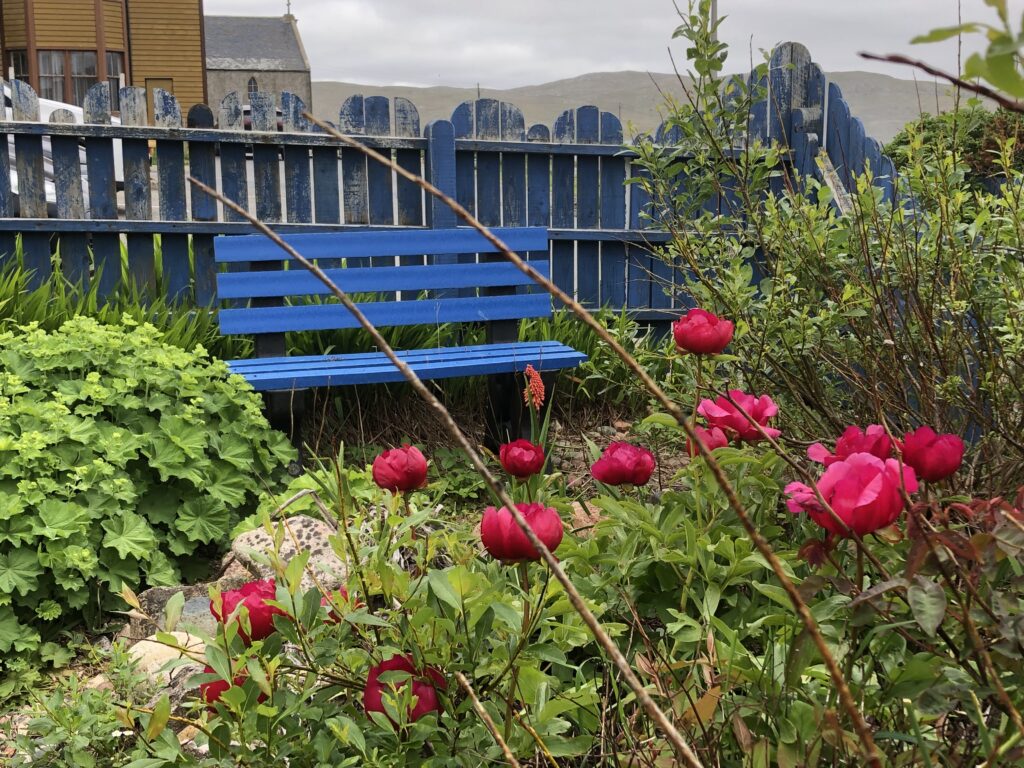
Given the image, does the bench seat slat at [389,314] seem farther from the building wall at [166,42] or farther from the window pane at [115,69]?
the building wall at [166,42]

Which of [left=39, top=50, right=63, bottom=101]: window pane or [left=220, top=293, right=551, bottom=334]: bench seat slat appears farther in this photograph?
[left=39, top=50, right=63, bottom=101]: window pane

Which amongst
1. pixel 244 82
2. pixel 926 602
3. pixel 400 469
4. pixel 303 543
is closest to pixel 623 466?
pixel 400 469

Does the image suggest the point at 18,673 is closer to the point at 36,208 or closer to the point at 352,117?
the point at 36,208

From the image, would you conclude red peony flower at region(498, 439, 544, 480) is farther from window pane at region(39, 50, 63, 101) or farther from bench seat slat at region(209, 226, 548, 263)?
window pane at region(39, 50, 63, 101)

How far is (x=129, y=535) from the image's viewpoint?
3309 millimetres

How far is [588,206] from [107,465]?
419cm

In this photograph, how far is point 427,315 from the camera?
17.8ft

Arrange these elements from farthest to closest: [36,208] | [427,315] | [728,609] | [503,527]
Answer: [36,208]
[427,315]
[728,609]
[503,527]

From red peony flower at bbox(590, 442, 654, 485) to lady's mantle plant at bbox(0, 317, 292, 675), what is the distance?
158 cm

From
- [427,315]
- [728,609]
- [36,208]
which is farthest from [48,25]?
[728,609]

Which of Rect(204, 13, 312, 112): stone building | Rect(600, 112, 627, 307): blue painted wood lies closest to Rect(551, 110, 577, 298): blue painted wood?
Rect(600, 112, 627, 307): blue painted wood

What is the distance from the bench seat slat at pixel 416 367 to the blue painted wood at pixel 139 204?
173 cm

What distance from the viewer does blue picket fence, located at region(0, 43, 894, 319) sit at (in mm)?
6121

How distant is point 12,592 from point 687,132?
243cm
